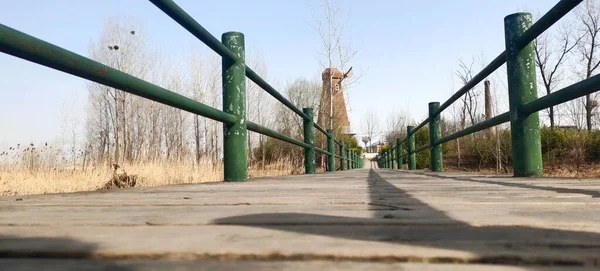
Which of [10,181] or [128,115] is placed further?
[128,115]

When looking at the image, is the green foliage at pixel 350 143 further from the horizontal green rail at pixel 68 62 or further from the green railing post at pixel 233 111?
the horizontal green rail at pixel 68 62

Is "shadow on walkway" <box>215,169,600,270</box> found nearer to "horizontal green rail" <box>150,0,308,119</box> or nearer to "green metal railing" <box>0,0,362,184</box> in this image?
"green metal railing" <box>0,0,362,184</box>

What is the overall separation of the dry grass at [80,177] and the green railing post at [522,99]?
17.5 feet

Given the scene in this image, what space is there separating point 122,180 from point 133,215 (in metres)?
5.61

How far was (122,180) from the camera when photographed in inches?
239

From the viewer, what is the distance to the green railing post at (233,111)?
245cm

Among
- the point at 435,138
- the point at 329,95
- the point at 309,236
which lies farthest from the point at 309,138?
the point at 329,95

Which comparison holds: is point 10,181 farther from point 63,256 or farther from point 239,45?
point 63,256

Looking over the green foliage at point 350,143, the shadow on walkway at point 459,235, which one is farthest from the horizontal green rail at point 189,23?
the green foliage at point 350,143

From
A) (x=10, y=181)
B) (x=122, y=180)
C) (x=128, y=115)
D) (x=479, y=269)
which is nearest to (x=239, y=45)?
(x=479, y=269)

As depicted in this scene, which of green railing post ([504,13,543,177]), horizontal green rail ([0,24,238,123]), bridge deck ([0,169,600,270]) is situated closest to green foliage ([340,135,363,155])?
green railing post ([504,13,543,177])

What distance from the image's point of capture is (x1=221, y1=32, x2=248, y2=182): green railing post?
2449mm

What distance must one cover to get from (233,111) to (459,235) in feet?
6.39

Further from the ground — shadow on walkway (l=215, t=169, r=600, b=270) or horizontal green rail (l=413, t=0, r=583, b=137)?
horizontal green rail (l=413, t=0, r=583, b=137)
